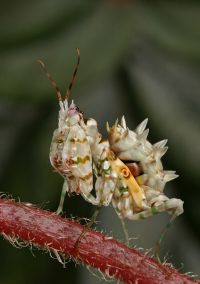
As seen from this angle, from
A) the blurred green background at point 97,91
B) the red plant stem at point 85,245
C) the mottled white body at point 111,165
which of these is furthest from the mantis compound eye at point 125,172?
the blurred green background at point 97,91

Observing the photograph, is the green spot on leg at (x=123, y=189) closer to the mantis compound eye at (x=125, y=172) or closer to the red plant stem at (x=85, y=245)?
the mantis compound eye at (x=125, y=172)

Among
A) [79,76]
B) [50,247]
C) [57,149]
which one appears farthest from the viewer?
[79,76]

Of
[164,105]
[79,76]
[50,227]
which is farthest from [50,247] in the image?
[164,105]

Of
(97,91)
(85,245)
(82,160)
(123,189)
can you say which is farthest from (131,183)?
(97,91)

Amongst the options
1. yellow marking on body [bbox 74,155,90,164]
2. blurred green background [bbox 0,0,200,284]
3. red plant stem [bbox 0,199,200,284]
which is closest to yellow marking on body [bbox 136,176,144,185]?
yellow marking on body [bbox 74,155,90,164]

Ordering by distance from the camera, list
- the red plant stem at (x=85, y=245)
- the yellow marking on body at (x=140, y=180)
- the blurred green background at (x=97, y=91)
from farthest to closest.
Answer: the blurred green background at (x=97, y=91) < the yellow marking on body at (x=140, y=180) < the red plant stem at (x=85, y=245)

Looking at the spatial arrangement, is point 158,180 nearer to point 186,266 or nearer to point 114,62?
point 114,62
